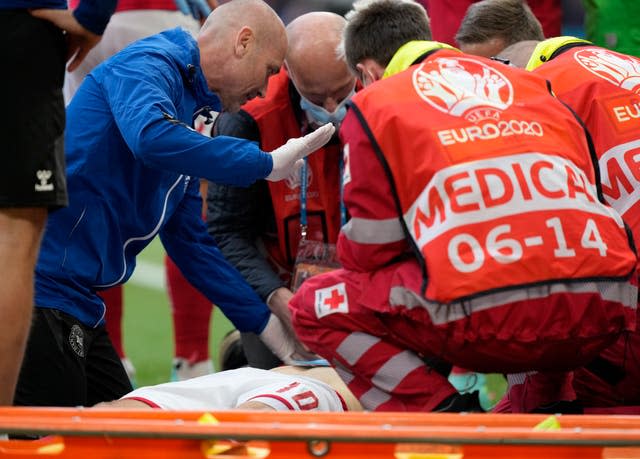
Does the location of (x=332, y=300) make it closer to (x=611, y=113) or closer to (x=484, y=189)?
(x=484, y=189)

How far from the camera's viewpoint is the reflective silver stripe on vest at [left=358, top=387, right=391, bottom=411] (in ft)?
10.4

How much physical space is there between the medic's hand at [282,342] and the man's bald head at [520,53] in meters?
1.20

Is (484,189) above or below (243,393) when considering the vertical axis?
above

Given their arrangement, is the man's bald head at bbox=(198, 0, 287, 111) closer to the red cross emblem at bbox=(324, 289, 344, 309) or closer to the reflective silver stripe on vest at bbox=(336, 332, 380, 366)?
the red cross emblem at bbox=(324, 289, 344, 309)

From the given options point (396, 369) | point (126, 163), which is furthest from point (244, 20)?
point (396, 369)

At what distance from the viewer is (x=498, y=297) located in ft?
9.47

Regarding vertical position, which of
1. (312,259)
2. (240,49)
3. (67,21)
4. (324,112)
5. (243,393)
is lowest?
(312,259)

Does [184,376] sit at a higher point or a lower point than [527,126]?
lower

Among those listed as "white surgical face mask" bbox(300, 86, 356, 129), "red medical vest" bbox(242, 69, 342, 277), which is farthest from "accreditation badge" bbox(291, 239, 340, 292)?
"white surgical face mask" bbox(300, 86, 356, 129)

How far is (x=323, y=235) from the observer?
4.43 metres

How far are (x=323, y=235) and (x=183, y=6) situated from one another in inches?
63.2

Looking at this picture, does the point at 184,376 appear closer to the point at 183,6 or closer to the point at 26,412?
the point at 183,6

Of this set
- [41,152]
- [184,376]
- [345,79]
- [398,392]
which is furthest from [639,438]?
[184,376]

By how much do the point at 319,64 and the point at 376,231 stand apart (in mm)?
1340
